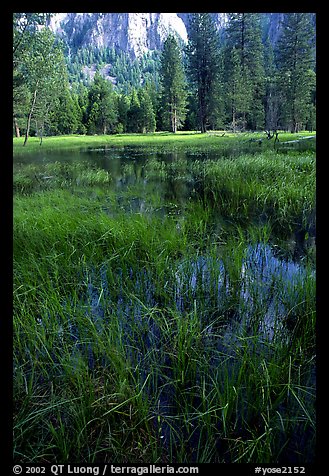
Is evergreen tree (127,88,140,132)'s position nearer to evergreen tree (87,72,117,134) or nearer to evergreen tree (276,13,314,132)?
evergreen tree (87,72,117,134)

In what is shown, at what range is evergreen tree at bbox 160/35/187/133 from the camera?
6391 millimetres

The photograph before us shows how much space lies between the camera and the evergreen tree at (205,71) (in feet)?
20.7

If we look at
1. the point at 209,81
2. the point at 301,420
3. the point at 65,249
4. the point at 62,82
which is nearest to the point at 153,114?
the point at 209,81

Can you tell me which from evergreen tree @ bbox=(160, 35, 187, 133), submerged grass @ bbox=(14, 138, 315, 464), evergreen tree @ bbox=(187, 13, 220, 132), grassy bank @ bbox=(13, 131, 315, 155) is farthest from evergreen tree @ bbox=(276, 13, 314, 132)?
evergreen tree @ bbox=(160, 35, 187, 133)

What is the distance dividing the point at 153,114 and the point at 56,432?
25.2 ft

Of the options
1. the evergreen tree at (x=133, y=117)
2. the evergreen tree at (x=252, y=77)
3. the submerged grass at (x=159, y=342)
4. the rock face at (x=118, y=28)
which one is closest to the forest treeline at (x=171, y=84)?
the evergreen tree at (x=252, y=77)

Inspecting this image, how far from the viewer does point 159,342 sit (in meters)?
2.90

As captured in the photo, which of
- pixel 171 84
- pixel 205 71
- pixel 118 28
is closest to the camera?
pixel 118 28

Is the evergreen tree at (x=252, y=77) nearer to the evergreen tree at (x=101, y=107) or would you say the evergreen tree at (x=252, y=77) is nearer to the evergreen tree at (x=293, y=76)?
the evergreen tree at (x=293, y=76)

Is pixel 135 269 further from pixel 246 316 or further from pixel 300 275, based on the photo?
pixel 300 275

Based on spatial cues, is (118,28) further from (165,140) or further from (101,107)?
(101,107)

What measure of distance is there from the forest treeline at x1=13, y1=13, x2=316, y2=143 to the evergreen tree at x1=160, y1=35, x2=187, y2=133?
22 millimetres

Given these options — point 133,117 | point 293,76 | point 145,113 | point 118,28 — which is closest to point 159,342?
point 118,28

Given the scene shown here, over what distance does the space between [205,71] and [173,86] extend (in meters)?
0.84
